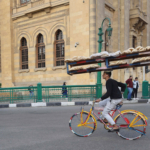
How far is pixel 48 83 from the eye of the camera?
18.0 m

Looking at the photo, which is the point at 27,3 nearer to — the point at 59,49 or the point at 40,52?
the point at 40,52

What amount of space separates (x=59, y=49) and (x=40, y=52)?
240 cm

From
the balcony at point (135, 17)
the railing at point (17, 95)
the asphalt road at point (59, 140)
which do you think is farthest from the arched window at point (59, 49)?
the asphalt road at point (59, 140)

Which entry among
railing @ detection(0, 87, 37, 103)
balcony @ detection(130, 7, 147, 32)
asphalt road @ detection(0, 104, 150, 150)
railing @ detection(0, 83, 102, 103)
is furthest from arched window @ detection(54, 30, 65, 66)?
asphalt road @ detection(0, 104, 150, 150)

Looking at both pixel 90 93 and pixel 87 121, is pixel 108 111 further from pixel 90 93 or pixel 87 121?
pixel 90 93

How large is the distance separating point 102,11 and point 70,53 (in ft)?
15.3

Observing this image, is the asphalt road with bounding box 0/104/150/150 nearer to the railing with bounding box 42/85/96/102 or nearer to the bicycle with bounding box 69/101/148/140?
the bicycle with bounding box 69/101/148/140

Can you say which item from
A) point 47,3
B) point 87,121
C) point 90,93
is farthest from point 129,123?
point 47,3

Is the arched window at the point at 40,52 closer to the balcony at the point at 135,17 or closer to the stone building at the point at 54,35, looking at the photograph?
the stone building at the point at 54,35

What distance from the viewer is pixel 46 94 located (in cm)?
1212

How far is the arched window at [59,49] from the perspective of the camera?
A: 58.5 feet

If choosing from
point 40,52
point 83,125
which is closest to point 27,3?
point 40,52

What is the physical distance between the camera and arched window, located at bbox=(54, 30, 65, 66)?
703 inches

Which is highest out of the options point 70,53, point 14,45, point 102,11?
point 102,11
